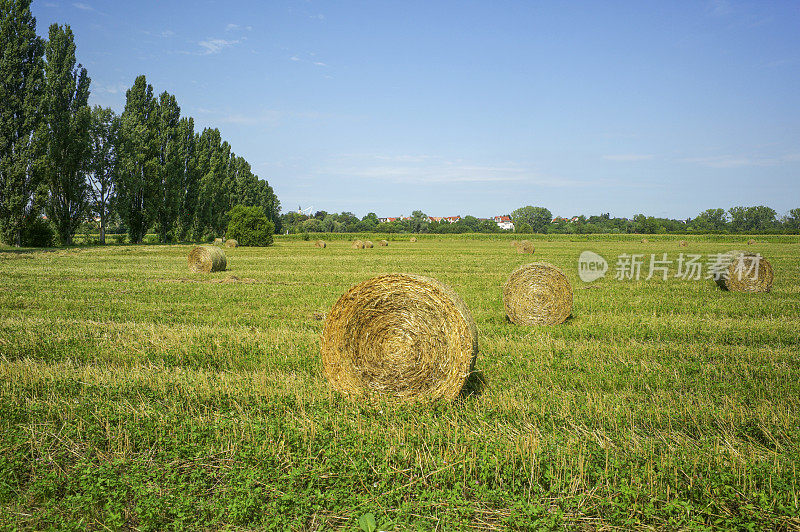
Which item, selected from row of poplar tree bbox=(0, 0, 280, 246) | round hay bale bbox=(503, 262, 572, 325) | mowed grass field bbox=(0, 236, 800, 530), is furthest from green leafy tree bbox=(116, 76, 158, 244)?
round hay bale bbox=(503, 262, 572, 325)

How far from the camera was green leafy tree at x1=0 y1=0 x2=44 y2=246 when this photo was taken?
3556 cm

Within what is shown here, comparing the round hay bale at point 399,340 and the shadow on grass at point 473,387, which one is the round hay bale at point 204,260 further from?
the shadow on grass at point 473,387

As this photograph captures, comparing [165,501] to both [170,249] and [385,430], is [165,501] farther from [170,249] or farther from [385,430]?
[170,249]

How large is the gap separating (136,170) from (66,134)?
8152mm

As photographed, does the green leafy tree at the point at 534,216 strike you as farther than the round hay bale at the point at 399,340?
Yes

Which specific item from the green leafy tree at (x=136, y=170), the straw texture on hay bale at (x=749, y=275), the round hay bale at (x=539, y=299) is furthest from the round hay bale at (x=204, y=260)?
the green leafy tree at (x=136, y=170)

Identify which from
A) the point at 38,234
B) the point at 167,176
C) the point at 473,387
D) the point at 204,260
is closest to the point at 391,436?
the point at 473,387

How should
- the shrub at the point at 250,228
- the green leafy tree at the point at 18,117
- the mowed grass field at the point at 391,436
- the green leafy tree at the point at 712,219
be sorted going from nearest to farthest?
1. the mowed grass field at the point at 391,436
2. the green leafy tree at the point at 18,117
3. the shrub at the point at 250,228
4. the green leafy tree at the point at 712,219

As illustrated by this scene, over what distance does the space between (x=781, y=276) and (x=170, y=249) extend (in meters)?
40.7

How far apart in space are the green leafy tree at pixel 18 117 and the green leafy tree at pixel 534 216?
157m

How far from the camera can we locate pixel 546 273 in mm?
12203

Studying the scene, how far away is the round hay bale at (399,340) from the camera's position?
600 centimetres

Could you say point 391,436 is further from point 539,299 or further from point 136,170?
point 136,170

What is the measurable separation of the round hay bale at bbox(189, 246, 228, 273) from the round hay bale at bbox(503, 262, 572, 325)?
53.7 ft
